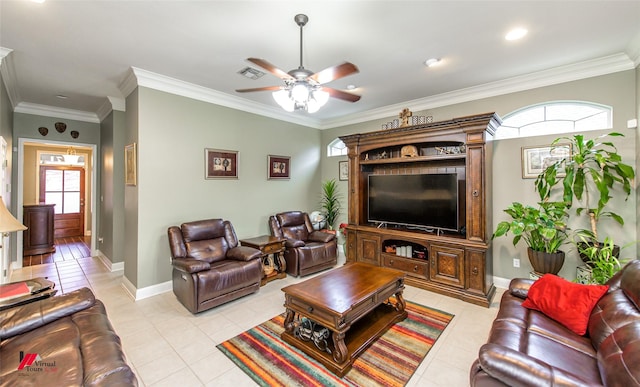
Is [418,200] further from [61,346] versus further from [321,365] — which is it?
[61,346]

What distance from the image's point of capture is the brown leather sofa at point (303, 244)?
427 centimetres

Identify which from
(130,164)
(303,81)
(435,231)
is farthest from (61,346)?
(435,231)

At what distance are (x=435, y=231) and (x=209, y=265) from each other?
3.16 m

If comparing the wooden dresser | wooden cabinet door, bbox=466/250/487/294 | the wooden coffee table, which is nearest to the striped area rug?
the wooden coffee table

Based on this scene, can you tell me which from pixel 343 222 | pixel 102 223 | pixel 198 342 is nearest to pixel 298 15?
pixel 198 342

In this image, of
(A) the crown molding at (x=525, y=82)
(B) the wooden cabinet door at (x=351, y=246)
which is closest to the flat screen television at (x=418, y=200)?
(B) the wooden cabinet door at (x=351, y=246)

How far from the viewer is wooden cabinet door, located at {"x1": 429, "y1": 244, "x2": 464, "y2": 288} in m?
3.55

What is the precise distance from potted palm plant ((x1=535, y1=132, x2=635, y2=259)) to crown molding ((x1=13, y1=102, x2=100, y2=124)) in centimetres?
755

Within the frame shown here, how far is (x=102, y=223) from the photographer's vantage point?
5.40 meters

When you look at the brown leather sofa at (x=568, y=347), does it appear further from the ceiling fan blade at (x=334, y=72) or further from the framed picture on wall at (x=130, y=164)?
the framed picture on wall at (x=130, y=164)

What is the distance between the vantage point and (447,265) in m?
3.66

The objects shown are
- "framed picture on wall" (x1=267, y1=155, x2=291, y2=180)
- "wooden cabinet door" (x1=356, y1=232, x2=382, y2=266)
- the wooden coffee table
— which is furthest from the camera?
"framed picture on wall" (x1=267, y1=155, x2=291, y2=180)

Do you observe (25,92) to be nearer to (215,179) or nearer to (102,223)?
(102,223)

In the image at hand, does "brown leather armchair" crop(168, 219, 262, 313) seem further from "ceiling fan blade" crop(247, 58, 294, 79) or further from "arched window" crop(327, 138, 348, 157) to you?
"arched window" crop(327, 138, 348, 157)
